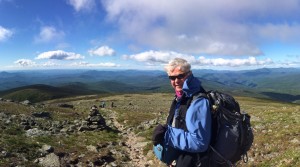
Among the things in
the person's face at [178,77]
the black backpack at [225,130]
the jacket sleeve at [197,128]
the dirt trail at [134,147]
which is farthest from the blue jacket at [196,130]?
the dirt trail at [134,147]

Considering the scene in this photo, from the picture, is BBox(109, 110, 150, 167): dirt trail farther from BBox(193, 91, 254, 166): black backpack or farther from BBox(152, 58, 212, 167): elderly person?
BBox(193, 91, 254, 166): black backpack

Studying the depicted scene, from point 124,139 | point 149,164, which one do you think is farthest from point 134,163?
point 124,139

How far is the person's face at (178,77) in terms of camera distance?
8.47 meters

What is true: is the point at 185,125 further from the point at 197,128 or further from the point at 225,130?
the point at 225,130

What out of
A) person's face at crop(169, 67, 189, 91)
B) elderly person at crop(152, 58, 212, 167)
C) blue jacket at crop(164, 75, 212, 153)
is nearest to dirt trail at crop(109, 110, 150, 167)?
elderly person at crop(152, 58, 212, 167)

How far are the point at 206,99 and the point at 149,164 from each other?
1511 cm

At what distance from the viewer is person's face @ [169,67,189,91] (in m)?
8.47

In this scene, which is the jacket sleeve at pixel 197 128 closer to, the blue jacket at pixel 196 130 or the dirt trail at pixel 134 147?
the blue jacket at pixel 196 130

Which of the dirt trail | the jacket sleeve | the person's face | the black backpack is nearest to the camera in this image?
the jacket sleeve

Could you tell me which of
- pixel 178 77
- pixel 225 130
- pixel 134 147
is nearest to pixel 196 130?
pixel 225 130

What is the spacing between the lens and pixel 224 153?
793cm

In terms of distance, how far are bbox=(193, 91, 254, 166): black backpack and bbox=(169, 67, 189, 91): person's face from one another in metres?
0.69

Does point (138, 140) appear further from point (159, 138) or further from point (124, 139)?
point (159, 138)

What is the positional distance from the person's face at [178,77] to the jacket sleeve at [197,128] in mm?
912
